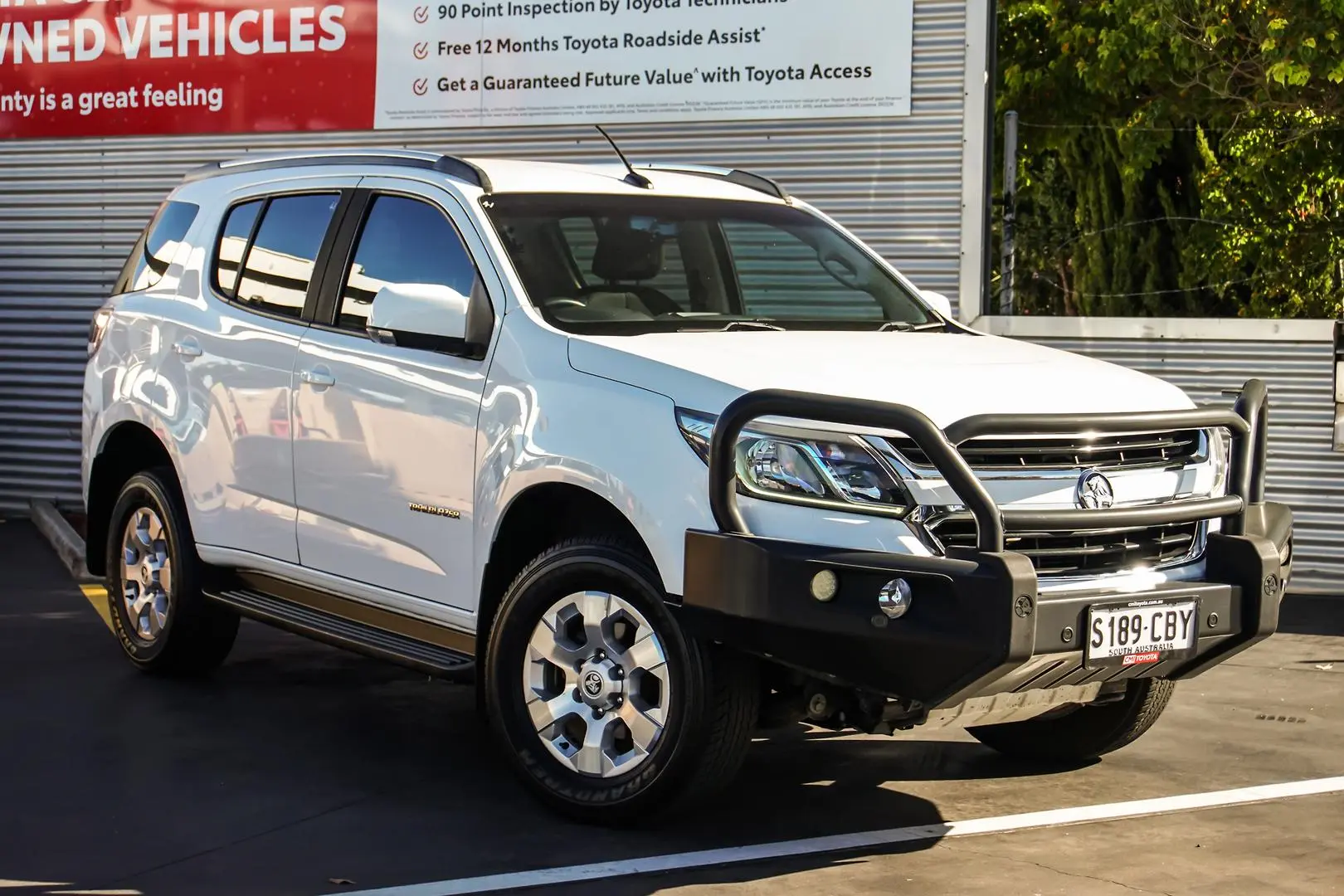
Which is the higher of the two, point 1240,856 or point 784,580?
point 784,580

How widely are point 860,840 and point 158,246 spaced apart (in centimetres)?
405

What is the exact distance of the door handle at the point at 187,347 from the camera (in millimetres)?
7145

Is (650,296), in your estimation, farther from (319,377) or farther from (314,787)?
(314,787)

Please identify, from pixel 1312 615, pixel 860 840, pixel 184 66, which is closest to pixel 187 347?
pixel 860 840

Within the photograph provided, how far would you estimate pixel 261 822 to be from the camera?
5500 millimetres

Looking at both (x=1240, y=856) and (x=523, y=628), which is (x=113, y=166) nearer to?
(x=523, y=628)

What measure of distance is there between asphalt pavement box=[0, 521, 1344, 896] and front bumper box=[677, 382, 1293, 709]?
541mm

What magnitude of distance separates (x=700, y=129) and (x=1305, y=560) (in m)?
4.34

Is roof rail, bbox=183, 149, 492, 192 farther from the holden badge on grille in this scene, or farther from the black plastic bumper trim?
the holden badge on grille

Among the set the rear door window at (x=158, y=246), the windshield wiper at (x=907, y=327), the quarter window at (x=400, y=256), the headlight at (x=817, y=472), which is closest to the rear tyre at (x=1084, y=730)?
the windshield wiper at (x=907, y=327)

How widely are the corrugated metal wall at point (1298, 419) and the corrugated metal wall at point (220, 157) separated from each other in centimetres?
149

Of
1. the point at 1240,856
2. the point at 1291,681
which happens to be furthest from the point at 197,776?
the point at 1291,681

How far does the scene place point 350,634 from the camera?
627 centimetres

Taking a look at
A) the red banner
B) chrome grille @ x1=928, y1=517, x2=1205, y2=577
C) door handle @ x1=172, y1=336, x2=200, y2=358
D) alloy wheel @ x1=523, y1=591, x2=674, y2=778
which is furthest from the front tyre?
the red banner
